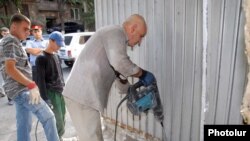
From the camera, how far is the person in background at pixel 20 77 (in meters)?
2.84

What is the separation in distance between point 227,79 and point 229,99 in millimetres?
201

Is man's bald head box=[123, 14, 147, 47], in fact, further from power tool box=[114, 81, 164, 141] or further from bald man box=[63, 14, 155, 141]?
power tool box=[114, 81, 164, 141]

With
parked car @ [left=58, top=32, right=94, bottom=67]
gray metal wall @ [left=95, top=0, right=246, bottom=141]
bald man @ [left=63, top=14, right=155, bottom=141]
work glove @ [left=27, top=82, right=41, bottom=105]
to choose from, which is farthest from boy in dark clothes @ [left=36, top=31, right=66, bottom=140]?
parked car @ [left=58, top=32, right=94, bottom=67]

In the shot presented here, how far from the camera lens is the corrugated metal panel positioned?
2082 millimetres

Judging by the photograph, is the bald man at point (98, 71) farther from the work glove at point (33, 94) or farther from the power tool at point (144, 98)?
the work glove at point (33, 94)

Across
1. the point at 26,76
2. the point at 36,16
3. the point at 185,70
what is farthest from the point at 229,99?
the point at 36,16

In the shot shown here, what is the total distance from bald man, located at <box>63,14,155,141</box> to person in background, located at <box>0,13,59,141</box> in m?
0.57

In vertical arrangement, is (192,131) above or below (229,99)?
below

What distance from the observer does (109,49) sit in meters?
2.28

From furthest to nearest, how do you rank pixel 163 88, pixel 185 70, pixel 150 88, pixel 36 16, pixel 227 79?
pixel 36 16, pixel 163 88, pixel 185 70, pixel 150 88, pixel 227 79

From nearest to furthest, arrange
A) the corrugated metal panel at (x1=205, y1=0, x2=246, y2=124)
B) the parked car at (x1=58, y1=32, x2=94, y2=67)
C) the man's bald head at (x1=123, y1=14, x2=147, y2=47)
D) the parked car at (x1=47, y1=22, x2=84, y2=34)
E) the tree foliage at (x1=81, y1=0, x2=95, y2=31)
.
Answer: the corrugated metal panel at (x1=205, y1=0, x2=246, y2=124) < the man's bald head at (x1=123, y1=14, x2=147, y2=47) < the parked car at (x1=58, y1=32, x2=94, y2=67) < the parked car at (x1=47, y1=22, x2=84, y2=34) < the tree foliage at (x1=81, y1=0, x2=95, y2=31)

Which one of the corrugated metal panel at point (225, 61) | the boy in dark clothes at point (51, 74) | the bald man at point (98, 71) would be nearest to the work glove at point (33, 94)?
the boy in dark clothes at point (51, 74)

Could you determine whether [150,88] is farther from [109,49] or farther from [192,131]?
[192,131]

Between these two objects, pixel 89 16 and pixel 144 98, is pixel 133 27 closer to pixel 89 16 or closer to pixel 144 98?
pixel 144 98
